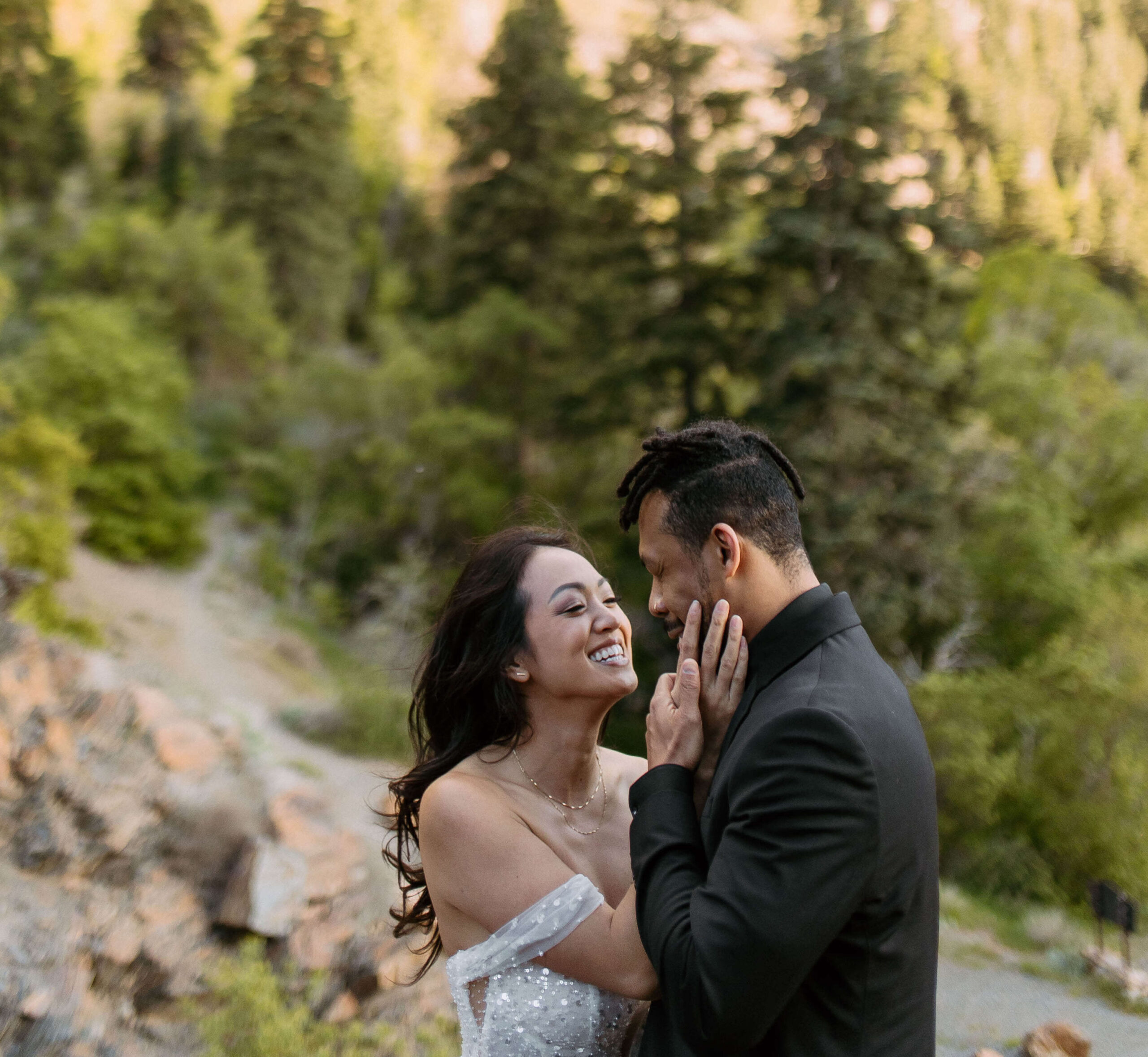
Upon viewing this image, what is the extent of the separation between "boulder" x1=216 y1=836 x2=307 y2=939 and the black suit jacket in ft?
21.2

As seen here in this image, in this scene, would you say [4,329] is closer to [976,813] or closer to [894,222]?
[894,222]

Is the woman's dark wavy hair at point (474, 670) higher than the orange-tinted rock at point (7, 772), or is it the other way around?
the woman's dark wavy hair at point (474, 670)

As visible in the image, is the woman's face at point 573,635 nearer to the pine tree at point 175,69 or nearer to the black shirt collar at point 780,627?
the black shirt collar at point 780,627

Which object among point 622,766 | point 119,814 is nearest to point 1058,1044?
point 622,766

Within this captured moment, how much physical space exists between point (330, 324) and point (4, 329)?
10.2 metres

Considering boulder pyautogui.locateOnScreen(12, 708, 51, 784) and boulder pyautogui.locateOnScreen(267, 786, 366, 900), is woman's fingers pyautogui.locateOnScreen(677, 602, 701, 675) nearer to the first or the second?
boulder pyautogui.locateOnScreen(267, 786, 366, 900)

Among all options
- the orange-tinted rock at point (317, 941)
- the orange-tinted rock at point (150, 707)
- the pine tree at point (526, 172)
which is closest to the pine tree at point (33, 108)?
the pine tree at point (526, 172)

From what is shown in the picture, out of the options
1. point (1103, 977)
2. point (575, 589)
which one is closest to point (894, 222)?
point (1103, 977)

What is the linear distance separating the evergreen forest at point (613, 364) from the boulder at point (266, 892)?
98.2 inches

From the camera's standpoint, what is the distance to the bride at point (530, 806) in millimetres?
2803

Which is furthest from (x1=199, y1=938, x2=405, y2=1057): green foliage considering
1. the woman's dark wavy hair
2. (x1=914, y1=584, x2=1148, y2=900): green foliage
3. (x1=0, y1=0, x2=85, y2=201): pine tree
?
(x1=0, y1=0, x2=85, y2=201): pine tree

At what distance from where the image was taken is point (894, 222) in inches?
733

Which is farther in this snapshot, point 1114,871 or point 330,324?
point 330,324

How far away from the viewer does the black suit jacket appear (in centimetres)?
190
